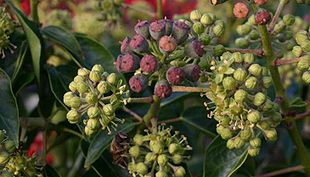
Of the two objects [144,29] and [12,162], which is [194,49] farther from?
[12,162]

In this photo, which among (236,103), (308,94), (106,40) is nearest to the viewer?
(236,103)

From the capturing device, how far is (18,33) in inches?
75.5

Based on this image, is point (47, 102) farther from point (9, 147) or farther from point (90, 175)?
point (9, 147)

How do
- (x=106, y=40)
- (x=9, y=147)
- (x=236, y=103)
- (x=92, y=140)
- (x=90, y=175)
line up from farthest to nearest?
(x=106, y=40), (x=90, y=175), (x=92, y=140), (x=9, y=147), (x=236, y=103)

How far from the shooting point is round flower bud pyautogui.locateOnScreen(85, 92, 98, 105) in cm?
143

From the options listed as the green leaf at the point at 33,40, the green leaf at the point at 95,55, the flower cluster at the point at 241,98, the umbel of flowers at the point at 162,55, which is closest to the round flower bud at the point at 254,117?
the flower cluster at the point at 241,98

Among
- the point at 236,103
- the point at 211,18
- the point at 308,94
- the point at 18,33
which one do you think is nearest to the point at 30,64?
the point at 18,33

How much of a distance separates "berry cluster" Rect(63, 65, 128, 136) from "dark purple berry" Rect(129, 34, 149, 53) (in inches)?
3.3

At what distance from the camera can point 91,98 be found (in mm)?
1425

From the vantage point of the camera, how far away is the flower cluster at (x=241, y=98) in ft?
4.71

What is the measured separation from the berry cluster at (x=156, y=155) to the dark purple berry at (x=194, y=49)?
22cm

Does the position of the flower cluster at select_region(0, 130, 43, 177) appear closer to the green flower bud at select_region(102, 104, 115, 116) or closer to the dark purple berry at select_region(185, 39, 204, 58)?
the green flower bud at select_region(102, 104, 115, 116)

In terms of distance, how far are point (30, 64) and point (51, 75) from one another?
13 centimetres

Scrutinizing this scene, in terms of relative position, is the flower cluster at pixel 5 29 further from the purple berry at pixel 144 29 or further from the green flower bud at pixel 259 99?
the green flower bud at pixel 259 99
